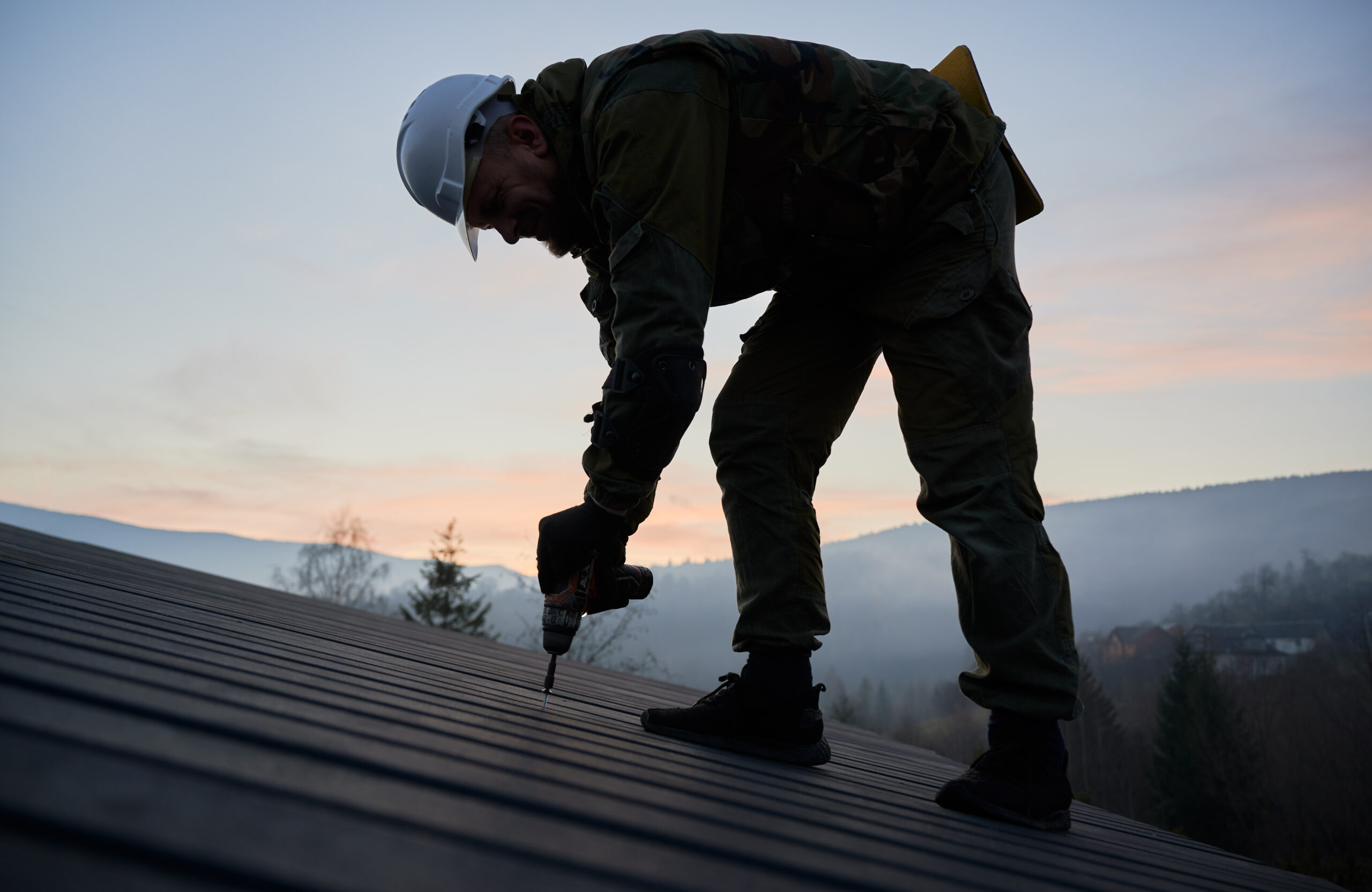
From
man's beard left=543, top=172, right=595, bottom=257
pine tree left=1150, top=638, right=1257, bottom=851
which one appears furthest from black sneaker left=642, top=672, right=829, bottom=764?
pine tree left=1150, top=638, right=1257, bottom=851

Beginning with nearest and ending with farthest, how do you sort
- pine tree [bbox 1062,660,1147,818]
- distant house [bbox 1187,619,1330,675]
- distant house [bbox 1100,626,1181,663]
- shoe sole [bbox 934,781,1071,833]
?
shoe sole [bbox 934,781,1071,833] → pine tree [bbox 1062,660,1147,818] → distant house [bbox 1187,619,1330,675] → distant house [bbox 1100,626,1181,663]

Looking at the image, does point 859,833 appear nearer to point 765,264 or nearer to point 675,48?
point 765,264

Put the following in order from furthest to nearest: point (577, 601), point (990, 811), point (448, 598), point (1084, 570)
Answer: point (1084, 570)
point (448, 598)
point (577, 601)
point (990, 811)

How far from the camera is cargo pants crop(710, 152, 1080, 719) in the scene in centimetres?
188

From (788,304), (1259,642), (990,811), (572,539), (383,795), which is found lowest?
(990,811)

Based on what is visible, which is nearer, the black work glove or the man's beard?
the black work glove

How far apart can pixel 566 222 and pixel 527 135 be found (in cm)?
25

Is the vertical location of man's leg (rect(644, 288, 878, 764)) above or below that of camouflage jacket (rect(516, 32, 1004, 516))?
below

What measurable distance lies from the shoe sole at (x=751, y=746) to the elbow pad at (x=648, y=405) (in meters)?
0.72

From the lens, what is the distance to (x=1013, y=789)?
5.99 ft

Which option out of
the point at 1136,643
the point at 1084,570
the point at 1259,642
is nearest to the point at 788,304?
the point at 1259,642

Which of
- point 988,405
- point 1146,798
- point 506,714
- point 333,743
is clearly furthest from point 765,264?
point 1146,798

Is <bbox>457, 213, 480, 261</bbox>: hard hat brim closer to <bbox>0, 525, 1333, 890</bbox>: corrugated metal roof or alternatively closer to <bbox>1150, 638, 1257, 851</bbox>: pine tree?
<bbox>0, 525, 1333, 890</bbox>: corrugated metal roof

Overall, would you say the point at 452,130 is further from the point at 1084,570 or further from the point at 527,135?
the point at 1084,570
